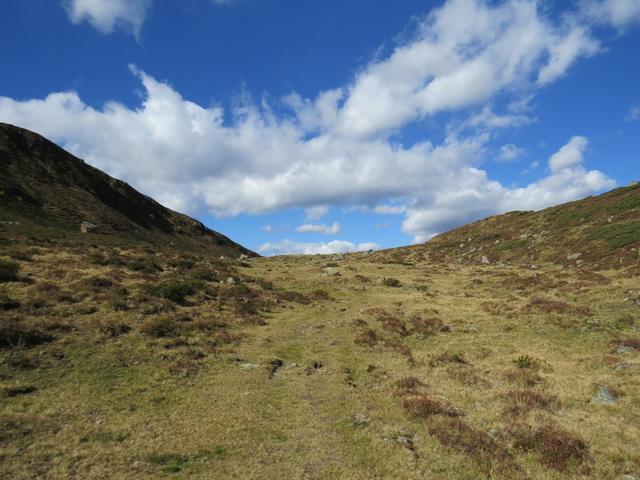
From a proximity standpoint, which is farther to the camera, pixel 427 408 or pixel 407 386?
pixel 407 386

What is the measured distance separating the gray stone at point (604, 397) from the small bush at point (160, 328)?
20.0 m

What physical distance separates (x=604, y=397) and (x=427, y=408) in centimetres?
684

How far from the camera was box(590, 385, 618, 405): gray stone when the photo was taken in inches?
590

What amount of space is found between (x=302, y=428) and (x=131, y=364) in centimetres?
933

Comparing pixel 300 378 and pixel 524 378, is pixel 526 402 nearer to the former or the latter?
pixel 524 378

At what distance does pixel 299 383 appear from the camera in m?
17.8

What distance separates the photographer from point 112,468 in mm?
10664

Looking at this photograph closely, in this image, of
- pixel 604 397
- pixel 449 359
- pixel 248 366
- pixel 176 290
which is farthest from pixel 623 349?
pixel 176 290

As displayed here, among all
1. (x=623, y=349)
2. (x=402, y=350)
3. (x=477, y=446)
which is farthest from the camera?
(x=402, y=350)

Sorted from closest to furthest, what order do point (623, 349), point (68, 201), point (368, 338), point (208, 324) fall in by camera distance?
point (623, 349)
point (368, 338)
point (208, 324)
point (68, 201)

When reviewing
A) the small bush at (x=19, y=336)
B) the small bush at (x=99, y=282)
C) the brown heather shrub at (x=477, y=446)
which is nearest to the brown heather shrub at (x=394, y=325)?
the brown heather shrub at (x=477, y=446)

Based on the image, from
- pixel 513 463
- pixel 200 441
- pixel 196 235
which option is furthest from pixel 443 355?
pixel 196 235

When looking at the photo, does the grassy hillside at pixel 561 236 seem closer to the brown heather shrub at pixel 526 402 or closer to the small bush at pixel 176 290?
the brown heather shrub at pixel 526 402

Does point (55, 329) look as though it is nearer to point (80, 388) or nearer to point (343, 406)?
point (80, 388)
